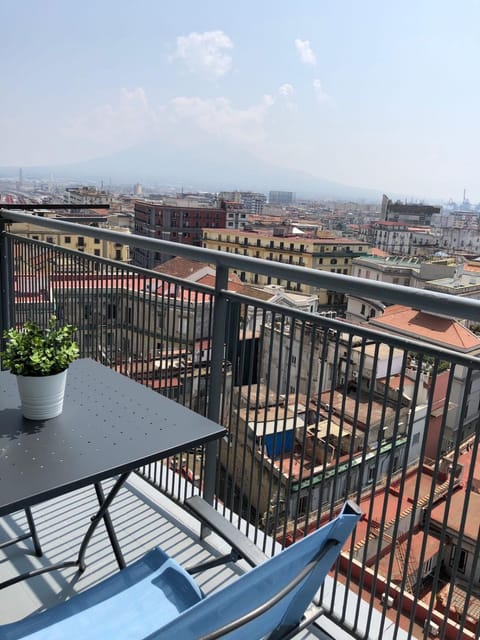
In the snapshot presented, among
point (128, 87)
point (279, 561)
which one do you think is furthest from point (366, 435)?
point (128, 87)

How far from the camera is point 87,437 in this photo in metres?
1.56

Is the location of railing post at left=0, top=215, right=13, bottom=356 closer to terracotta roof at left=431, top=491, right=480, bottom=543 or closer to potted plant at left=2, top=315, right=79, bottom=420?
potted plant at left=2, top=315, right=79, bottom=420

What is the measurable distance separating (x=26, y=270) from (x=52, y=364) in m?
2.30

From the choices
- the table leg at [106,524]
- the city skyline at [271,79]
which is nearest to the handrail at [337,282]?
the table leg at [106,524]

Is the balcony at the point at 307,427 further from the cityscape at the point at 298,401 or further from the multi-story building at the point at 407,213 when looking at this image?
the multi-story building at the point at 407,213

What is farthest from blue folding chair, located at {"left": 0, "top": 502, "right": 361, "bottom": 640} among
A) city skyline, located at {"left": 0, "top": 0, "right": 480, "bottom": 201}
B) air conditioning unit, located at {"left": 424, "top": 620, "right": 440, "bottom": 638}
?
city skyline, located at {"left": 0, "top": 0, "right": 480, "bottom": 201}

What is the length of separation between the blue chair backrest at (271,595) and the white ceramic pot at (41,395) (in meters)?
0.91

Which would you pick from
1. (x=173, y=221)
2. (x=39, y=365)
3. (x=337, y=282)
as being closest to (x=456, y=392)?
(x=337, y=282)

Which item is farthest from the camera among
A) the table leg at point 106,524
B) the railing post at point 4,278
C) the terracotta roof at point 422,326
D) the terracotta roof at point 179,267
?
the railing post at point 4,278

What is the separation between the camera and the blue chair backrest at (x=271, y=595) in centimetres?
85

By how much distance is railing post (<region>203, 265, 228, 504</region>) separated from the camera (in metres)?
2.22

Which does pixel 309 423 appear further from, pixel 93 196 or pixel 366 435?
pixel 93 196

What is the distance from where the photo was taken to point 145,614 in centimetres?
135

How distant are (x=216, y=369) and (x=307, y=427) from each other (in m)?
0.52
